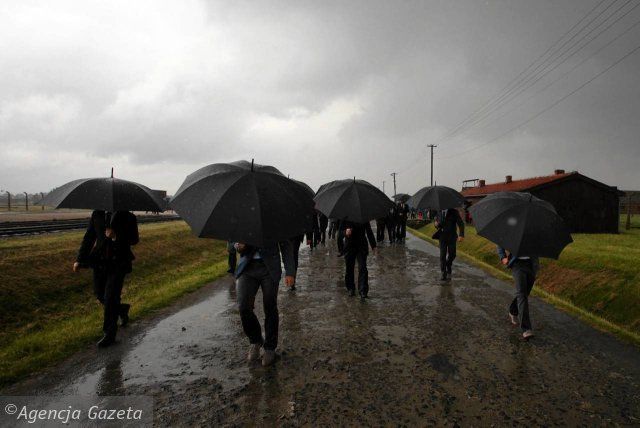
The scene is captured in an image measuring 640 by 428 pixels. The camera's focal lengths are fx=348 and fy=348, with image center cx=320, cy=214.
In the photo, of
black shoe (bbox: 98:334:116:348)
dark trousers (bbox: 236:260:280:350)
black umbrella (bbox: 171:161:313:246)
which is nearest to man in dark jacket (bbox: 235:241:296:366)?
dark trousers (bbox: 236:260:280:350)

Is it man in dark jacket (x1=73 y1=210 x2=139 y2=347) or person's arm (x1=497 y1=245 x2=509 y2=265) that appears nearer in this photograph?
man in dark jacket (x1=73 y1=210 x2=139 y2=347)

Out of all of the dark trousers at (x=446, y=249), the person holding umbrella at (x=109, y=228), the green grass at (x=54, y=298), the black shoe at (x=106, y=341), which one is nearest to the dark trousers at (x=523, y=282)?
the dark trousers at (x=446, y=249)

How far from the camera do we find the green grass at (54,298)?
4.72 metres

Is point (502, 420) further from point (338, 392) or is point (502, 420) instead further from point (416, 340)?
point (416, 340)

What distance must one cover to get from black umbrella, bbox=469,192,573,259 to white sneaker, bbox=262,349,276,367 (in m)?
3.27

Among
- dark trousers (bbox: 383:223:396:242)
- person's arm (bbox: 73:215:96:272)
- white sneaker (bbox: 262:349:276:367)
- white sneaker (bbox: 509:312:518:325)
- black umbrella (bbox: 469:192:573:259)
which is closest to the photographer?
white sneaker (bbox: 262:349:276:367)

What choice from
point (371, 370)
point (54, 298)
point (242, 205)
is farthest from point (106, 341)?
point (54, 298)

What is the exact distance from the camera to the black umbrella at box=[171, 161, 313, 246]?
3412 mm

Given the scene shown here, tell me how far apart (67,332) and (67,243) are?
30.0ft

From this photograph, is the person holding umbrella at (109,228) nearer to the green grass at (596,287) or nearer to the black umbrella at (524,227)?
the black umbrella at (524,227)

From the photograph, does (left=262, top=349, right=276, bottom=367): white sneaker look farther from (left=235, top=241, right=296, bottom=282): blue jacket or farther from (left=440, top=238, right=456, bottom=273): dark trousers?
(left=440, top=238, right=456, bottom=273): dark trousers

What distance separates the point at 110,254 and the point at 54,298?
5712mm

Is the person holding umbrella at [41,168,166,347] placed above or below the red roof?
below

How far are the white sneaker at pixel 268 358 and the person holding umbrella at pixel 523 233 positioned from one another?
331 cm
